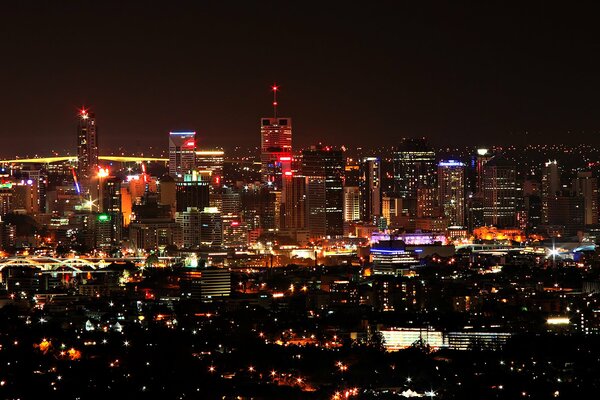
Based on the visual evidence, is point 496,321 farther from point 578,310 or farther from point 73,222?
point 73,222

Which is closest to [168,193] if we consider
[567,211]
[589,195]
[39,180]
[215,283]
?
[39,180]

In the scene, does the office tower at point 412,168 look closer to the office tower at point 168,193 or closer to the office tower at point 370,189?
the office tower at point 370,189

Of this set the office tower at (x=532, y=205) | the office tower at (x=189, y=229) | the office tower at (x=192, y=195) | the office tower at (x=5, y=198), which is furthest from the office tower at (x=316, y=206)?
the office tower at (x=5, y=198)

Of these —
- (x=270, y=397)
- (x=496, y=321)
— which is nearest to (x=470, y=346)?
(x=496, y=321)

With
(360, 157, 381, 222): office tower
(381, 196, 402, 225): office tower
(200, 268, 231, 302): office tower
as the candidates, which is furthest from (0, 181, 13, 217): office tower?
(200, 268, 231, 302): office tower

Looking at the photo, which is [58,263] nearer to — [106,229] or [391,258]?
[391,258]

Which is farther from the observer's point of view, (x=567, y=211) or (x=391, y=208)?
(x=391, y=208)
